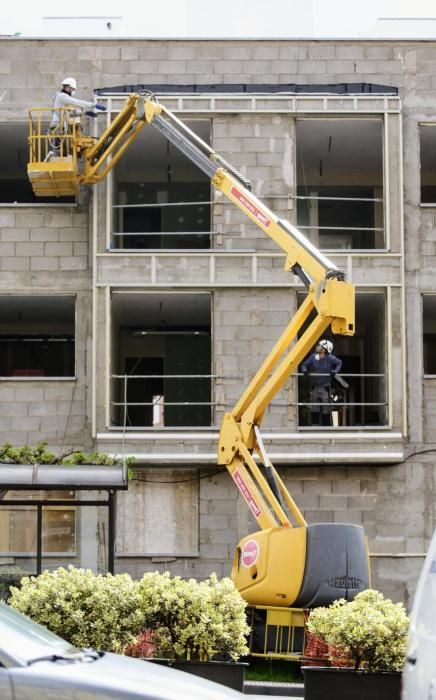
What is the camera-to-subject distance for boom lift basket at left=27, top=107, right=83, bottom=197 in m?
27.2

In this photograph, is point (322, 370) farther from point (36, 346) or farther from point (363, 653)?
point (363, 653)

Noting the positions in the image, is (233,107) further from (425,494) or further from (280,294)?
(425,494)

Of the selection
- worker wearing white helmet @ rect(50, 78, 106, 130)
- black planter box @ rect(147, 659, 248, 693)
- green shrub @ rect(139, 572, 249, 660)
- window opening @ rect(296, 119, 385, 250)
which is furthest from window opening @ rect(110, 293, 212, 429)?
black planter box @ rect(147, 659, 248, 693)

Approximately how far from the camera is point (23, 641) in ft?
30.2

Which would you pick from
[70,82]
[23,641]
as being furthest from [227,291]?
[23,641]

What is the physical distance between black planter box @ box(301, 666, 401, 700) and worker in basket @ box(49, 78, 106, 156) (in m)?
15.1

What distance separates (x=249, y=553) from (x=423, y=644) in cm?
1168

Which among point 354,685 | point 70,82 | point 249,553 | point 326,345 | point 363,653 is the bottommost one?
point 354,685

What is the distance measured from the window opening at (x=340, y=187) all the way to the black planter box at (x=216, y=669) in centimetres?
1628

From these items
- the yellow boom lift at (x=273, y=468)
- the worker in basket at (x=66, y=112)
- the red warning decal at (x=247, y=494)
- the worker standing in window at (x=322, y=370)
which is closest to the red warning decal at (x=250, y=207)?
the yellow boom lift at (x=273, y=468)

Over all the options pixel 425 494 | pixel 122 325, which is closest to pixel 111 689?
pixel 425 494

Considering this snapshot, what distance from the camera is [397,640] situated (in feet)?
50.1

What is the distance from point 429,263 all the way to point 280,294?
133 inches

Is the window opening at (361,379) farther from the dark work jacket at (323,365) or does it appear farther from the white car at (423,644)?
the white car at (423,644)
